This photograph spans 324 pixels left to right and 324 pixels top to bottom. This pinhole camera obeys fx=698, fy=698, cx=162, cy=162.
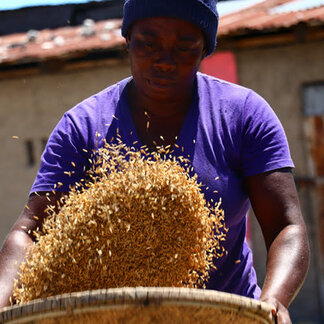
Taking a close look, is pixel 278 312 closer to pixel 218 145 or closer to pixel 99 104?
pixel 218 145

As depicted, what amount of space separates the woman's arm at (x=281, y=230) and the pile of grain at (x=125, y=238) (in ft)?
0.72

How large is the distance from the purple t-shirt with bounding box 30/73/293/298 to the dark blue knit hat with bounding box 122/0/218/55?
0.21 m

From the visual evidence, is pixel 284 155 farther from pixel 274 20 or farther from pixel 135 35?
pixel 274 20

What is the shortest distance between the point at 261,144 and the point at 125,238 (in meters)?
0.57

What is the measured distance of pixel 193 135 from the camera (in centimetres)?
220

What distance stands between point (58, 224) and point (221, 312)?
54 cm

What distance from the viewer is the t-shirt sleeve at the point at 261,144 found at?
2.13 metres

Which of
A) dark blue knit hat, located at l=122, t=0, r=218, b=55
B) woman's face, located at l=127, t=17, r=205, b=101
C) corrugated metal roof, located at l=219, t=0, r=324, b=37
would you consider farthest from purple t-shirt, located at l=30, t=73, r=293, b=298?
corrugated metal roof, located at l=219, t=0, r=324, b=37

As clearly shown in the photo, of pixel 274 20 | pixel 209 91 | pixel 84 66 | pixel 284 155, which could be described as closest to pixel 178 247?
pixel 284 155

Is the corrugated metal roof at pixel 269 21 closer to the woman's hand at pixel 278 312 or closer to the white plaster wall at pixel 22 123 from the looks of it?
the white plaster wall at pixel 22 123

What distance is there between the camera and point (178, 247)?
6.14ft

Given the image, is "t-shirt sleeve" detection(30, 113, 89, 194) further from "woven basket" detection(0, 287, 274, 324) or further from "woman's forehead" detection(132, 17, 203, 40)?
"woven basket" detection(0, 287, 274, 324)

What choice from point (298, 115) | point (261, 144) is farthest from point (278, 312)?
point (298, 115)

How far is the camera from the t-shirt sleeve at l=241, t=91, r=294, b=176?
2133 millimetres
